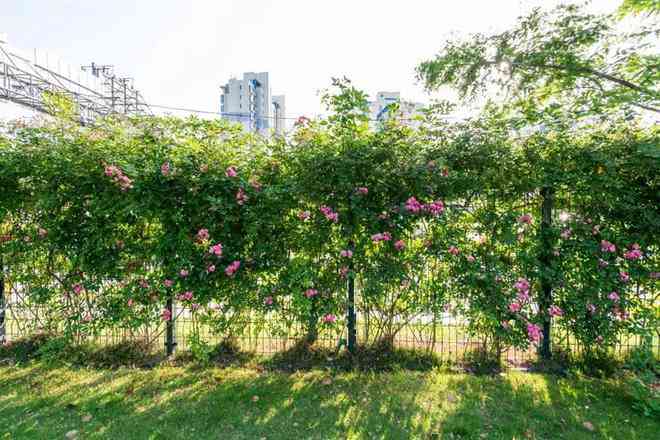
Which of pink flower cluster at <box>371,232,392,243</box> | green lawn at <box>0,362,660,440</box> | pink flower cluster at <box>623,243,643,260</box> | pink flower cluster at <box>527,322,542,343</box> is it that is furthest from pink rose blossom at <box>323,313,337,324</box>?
pink flower cluster at <box>623,243,643,260</box>

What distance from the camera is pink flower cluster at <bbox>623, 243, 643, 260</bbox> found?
2.68 metres

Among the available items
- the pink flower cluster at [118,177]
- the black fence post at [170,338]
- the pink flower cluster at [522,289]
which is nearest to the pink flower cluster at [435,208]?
the pink flower cluster at [522,289]

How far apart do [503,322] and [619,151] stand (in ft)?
5.68

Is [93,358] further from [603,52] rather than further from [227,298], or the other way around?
[603,52]

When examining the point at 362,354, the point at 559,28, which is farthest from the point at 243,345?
the point at 559,28

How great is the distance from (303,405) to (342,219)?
1577mm

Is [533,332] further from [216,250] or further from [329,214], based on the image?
[216,250]

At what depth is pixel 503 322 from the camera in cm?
287

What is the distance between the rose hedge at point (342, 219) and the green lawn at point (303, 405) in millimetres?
467

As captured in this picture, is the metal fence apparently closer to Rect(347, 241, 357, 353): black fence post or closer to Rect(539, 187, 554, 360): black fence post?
Rect(347, 241, 357, 353): black fence post

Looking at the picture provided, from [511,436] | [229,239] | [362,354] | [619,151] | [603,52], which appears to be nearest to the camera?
[511,436]

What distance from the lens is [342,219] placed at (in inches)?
115

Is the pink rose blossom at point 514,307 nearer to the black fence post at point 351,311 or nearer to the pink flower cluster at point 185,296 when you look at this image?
the black fence post at point 351,311

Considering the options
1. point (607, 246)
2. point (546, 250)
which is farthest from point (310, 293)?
point (607, 246)
